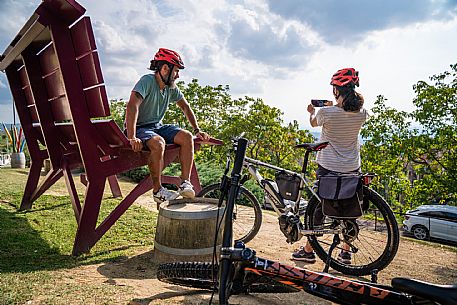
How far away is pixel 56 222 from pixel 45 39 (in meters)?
2.08

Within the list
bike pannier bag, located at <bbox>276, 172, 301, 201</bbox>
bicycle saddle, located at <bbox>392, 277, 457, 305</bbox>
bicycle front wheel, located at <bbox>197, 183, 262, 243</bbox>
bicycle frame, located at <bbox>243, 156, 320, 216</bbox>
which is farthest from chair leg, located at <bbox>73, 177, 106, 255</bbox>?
bicycle saddle, located at <bbox>392, 277, 457, 305</bbox>

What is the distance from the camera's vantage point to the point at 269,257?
12.0 ft

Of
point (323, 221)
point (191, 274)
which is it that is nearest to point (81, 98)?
point (191, 274)

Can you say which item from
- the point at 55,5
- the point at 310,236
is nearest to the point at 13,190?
the point at 55,5

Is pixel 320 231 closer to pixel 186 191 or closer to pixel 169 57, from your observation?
pixel 186 191

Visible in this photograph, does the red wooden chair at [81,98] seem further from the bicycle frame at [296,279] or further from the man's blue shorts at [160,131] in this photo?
the bicycle frame at [296,279]

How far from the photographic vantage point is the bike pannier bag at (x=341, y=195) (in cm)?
322

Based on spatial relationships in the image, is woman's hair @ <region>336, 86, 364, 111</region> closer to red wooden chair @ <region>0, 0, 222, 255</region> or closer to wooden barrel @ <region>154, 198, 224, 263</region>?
wooden barrel @ <region>154, 198, 224, 263</region>

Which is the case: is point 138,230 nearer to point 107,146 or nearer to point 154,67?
point 107,146

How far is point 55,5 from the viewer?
3271mm

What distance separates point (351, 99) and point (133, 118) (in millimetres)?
1993

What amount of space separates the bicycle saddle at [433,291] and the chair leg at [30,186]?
495cm

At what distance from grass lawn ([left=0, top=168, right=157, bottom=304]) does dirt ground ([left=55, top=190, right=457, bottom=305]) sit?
0.52ft

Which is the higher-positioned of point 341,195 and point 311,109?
point 311,109
